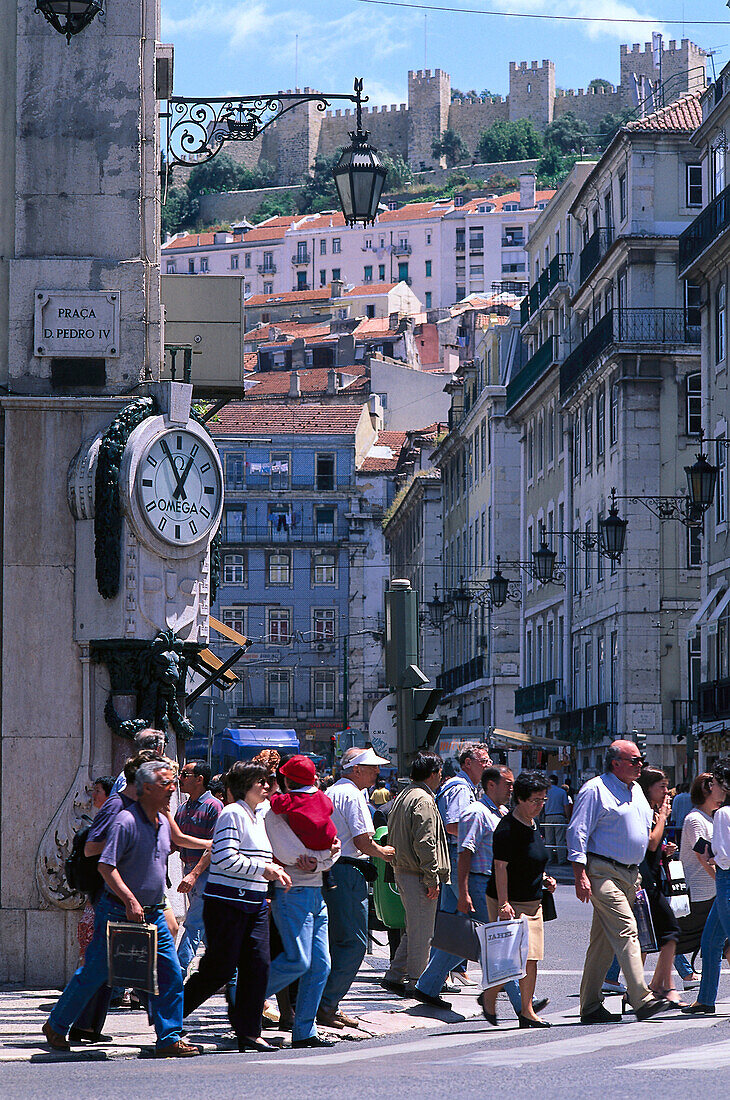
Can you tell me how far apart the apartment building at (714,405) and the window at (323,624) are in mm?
54040

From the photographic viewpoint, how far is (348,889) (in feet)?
41.1

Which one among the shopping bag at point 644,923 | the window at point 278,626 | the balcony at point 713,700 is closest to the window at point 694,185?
the balcony at point 713,700

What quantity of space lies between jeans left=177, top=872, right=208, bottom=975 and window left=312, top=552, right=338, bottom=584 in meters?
81.4

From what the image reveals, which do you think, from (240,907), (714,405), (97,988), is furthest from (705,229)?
(97,988)

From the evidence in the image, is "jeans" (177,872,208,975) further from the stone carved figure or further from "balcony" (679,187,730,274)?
"balcony" (679,187,730,274)

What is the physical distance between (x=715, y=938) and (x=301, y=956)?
2973 millimetres

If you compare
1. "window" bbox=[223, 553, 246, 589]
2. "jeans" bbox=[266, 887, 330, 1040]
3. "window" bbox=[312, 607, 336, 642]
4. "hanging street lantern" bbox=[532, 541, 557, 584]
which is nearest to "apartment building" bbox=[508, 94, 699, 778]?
"hanging street lantern" bbox=[532, 541, 557, 584]

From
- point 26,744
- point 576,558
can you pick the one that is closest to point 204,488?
point 26,744

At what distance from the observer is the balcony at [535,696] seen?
174ft

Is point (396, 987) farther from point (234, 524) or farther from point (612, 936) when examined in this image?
point (234, 524)

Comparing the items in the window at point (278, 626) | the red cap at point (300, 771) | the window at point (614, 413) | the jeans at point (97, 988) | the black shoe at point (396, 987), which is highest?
the window at point (614, 413)

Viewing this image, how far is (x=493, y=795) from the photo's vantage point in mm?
13625

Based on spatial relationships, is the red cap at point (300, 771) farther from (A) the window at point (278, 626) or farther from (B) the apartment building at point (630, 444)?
(A) the window at point (278, 626)

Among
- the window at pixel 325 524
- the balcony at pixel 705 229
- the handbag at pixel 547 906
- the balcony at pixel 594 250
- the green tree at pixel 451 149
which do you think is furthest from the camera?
the green tree at pixel 451 149
